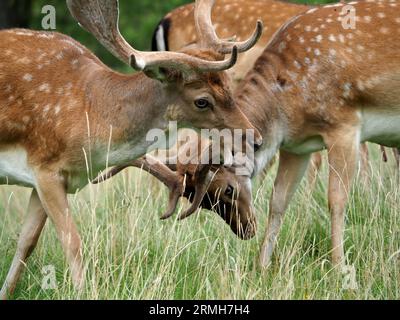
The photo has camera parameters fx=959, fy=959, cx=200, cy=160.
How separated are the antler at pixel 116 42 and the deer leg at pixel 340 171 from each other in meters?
1.07

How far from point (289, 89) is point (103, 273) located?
183 centimetres

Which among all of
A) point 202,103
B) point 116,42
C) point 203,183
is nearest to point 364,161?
point 203,183

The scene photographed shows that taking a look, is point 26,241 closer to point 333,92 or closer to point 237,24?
point 333,92

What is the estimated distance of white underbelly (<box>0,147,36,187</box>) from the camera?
581 centimetres

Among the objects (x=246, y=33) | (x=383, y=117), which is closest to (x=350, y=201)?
(x=383, y=117)

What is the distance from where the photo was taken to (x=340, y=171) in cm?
634

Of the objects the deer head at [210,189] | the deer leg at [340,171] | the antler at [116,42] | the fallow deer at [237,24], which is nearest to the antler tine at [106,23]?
the antler at [116,42]

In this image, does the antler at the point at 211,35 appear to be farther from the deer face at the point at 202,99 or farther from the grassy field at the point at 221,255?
the grassy field at the point at 221,255

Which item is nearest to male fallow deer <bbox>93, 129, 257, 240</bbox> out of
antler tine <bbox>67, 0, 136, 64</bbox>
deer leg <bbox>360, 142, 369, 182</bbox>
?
antler tine <bbox>67, 0, 136, 64</bbox>

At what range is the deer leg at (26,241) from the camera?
238 inches

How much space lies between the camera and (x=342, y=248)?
614 centimetres

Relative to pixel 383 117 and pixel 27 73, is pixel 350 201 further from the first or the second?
pixel 27 73

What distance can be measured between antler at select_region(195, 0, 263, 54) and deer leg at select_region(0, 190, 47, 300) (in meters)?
1.49

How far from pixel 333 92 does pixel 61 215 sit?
6.42ft
